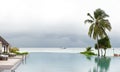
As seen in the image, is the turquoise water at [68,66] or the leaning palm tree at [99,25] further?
the leaning palm tree at [99,25]

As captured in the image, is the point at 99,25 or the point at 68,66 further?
the point at 99,25

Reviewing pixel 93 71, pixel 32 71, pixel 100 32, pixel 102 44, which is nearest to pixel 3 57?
pixel 32 71

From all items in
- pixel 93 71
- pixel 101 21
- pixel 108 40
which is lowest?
pixel 93 71

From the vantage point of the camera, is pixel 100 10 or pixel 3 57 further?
pixel 100 10

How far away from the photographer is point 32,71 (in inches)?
893

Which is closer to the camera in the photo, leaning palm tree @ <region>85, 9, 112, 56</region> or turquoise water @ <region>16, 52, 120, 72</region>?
turquoise water @ <region>16, 52, 120, 72</region>

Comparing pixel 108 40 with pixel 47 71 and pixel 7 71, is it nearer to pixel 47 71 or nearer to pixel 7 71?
pixel 47 71

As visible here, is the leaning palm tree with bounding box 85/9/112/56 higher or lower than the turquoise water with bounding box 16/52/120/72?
higher

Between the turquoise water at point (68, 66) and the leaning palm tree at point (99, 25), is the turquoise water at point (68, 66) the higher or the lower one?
the lower one

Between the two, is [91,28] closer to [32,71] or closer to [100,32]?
[100,32]

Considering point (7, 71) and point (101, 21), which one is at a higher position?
point (101, 21)

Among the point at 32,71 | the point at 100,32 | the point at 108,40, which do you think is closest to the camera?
the point at 32,71

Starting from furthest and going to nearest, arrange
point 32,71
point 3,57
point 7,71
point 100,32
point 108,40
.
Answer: point 108,40 < point 100,32 < point 3,57 < point 32,71 < point 7,71

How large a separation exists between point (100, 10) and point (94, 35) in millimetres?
4801
